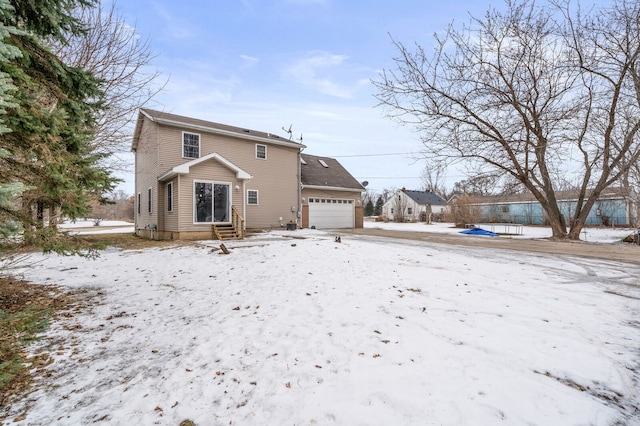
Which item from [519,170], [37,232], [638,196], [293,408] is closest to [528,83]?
[519,170]

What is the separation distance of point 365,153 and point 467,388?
26460mm

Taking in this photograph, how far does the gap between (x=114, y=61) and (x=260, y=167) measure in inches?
322

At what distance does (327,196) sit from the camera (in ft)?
63.7

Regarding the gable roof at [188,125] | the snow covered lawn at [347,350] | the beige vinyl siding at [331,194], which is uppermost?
the gable roof at [188,125]

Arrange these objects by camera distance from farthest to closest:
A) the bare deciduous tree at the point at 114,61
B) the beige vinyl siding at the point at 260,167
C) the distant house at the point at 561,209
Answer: the distant house at the point at 561,209, the beige vinyl siding at the point at 260,167, the bare deciduous tree at the point at 114,61

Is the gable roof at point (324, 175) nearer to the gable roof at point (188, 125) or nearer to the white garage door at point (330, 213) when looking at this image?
the white garage door at point (330, 213)

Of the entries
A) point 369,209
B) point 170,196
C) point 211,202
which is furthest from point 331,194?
point 369,209

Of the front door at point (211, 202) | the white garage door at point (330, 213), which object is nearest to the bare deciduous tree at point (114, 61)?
the front door at point (211, 202)

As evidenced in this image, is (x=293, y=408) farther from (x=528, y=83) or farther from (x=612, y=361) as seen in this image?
(x=528, y=83)

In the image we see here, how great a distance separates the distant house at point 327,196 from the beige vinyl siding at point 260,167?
1.35 metres

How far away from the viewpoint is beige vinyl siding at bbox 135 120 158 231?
13367mm

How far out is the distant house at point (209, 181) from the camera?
39.4 ft

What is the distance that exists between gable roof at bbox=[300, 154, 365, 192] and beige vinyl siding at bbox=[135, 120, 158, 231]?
821 centimetres

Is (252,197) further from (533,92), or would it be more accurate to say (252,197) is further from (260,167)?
(533,92)
